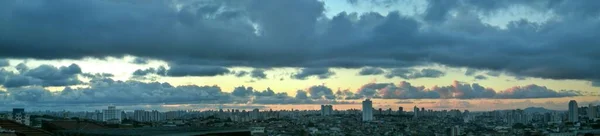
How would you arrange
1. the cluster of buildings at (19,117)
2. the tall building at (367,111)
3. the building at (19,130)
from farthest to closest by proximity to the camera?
the tall building at (367,111) → the cluster of buildings at (19,117) → the building at (19,130)

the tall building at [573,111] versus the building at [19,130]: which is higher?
the building at [19,130]

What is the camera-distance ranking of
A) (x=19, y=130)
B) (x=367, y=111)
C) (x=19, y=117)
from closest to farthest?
(x=19, y=130) → (x=19, y=117) → (x=367, y=111)

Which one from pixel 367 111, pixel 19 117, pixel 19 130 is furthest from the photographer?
pixel 367 111

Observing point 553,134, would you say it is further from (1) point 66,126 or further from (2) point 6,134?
(2) point 6,134

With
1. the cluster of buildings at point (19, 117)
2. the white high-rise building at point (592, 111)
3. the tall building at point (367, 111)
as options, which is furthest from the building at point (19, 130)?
the white high-rise building at point (592, 111)

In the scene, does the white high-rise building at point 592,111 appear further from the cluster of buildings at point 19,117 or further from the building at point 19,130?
the building at point 19,130

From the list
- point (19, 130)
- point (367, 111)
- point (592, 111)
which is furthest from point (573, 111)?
point (19, 130)

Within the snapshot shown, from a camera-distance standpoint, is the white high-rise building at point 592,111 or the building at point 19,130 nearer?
the building at point 19,130

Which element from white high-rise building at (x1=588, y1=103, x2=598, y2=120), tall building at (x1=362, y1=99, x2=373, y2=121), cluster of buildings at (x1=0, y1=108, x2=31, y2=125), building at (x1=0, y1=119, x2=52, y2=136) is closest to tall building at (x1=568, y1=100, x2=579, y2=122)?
white high-rise building at (x1=588, y1=103, x2=598, y2=120)

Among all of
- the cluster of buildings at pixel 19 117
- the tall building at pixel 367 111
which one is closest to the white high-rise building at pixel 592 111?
the tall building at pixel 367 111

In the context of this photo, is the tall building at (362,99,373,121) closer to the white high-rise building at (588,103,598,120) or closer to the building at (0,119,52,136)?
the white high-rise building at (588,103,598,120)

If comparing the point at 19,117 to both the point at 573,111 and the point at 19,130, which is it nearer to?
the point at 19,130

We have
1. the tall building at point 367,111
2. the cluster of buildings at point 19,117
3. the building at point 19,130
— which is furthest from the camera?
the tall building at point 367,111
